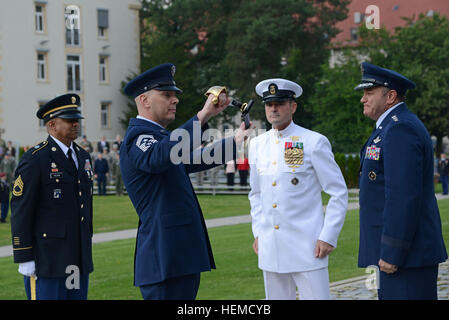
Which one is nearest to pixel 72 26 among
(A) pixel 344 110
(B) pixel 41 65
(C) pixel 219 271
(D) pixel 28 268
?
(B) pixel 41 65

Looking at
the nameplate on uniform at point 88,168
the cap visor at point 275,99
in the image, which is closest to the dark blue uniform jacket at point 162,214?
the cap visor at point 275,99

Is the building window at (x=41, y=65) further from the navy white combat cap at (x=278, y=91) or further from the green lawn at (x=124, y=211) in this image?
the navy white combat cap at (x=278, y=91)

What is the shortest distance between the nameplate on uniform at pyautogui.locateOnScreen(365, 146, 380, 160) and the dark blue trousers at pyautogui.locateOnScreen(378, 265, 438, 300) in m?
0.84

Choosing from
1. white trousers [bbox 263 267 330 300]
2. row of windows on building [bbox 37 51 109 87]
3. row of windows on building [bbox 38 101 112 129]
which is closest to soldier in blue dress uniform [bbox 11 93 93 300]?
Result: white trousers [bbox 263 267 330 300]

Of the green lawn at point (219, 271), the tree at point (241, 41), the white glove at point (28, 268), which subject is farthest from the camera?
the tree at point (241, 41)

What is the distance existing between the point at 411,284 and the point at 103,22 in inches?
1946

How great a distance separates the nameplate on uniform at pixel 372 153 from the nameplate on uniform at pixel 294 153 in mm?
518

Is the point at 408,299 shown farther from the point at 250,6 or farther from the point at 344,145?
the point at 250,6

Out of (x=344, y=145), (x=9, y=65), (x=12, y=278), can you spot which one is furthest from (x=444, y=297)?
(x=9, y=65)

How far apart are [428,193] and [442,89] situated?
4283 centimetres

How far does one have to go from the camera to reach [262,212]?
584 cm

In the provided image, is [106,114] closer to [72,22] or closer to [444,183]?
[72,22]

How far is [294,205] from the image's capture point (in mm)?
5609

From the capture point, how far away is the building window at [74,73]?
5128cm
